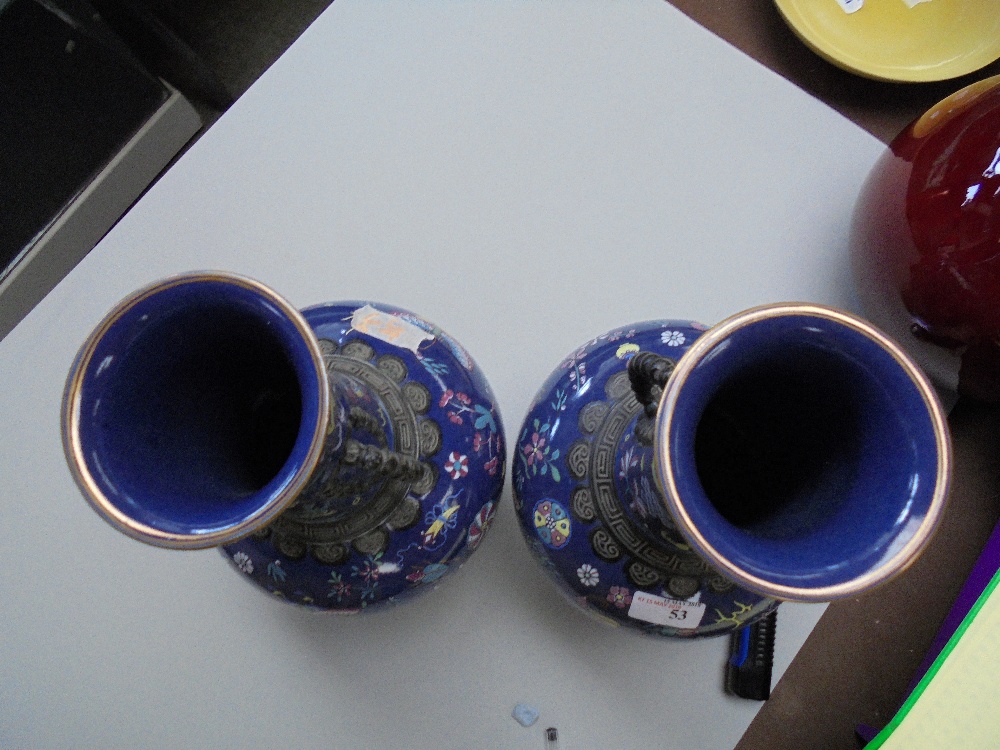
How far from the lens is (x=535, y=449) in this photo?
0.47 meters

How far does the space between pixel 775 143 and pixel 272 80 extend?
49 centimetres

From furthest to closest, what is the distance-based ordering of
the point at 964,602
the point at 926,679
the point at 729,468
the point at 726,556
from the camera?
the point at 964,602
the point at 926,679
the point at 729,468
the point at 726,556

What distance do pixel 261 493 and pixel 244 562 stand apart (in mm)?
171

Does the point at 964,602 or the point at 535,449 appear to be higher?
the point at 535,449

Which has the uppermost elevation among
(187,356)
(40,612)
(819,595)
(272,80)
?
(272,80)

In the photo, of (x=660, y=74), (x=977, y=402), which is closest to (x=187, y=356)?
(x=660, y=74)

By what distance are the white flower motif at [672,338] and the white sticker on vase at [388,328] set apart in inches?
6.1

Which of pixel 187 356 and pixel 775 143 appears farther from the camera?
pixel 775 143

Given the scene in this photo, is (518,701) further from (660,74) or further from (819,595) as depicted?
(660,74)

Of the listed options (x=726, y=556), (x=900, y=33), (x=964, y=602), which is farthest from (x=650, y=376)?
(x=900, y=33)

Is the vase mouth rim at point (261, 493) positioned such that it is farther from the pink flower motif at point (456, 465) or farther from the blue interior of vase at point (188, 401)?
the pink flower motif at point (456, 465)

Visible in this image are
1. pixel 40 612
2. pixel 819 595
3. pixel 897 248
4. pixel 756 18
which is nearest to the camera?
pixel 819 595

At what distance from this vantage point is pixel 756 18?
0.79 m

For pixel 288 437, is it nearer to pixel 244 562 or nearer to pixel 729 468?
pixel 244 562
